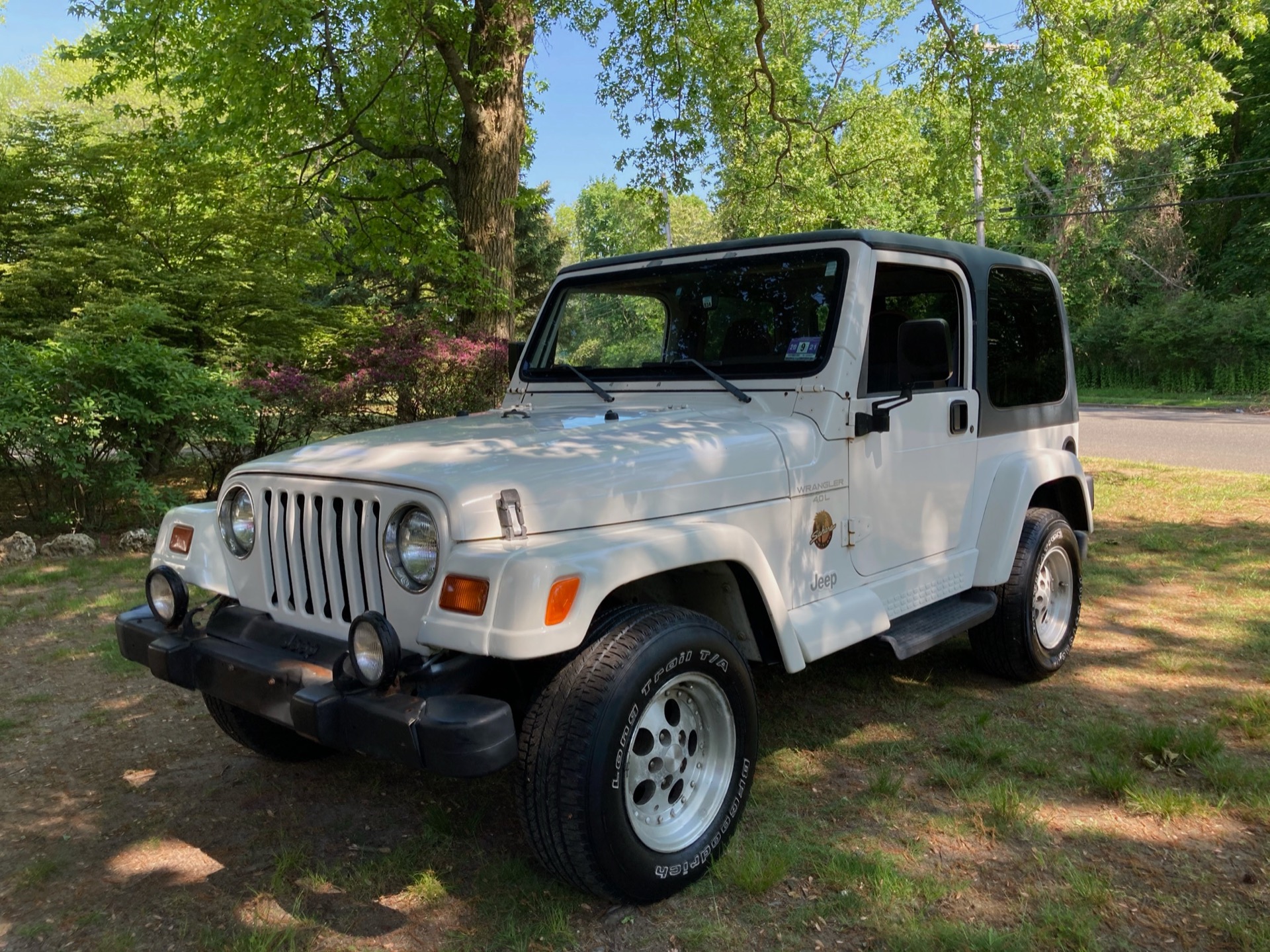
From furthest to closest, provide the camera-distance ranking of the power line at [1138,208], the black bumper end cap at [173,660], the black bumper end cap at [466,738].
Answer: the power line at [1138,208], the black bumper end cap at [173,660], the black bumper end cap at [466,738]

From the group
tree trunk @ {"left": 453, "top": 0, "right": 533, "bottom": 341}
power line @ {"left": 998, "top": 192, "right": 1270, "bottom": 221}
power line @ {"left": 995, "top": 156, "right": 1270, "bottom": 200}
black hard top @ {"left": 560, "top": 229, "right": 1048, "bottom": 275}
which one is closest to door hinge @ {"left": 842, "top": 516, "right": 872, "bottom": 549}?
black hard top @ {"left": 560, "top": 229, "right": 1048, "bottom": 275}

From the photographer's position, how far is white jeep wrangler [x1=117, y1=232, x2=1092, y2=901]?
7.91ft

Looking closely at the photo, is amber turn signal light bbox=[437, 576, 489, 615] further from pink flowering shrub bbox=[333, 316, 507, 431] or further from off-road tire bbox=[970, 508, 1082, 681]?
pink flowering shrub bbox=[333, 316, 507, 431]

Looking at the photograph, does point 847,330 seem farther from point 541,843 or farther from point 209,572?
point 209,572

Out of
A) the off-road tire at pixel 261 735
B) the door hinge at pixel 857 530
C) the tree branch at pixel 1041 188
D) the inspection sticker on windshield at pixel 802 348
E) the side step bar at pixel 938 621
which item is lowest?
the off-road tire at pixel 261 735

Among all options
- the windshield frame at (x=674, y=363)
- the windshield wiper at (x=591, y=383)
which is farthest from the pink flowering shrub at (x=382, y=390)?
the windshield wiper at (x=591, y=383)

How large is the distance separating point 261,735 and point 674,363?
2238mm

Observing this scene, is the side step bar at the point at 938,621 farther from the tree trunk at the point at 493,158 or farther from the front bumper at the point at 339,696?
the tree trunk at the point at 493,158

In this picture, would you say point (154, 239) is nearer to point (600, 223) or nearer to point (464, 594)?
point (464, 594)

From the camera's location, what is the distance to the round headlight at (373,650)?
2387mm

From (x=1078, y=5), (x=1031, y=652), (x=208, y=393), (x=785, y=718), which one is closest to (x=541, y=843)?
(x=785, y=718)

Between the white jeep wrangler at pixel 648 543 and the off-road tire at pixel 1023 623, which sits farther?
the off-road tire at pixel 1023 623

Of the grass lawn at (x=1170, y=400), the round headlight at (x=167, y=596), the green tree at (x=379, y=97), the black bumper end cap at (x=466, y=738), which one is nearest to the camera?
the black bumper end cap at (x=466, y=738)

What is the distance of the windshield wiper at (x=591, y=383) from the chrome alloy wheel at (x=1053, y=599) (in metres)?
2.31
